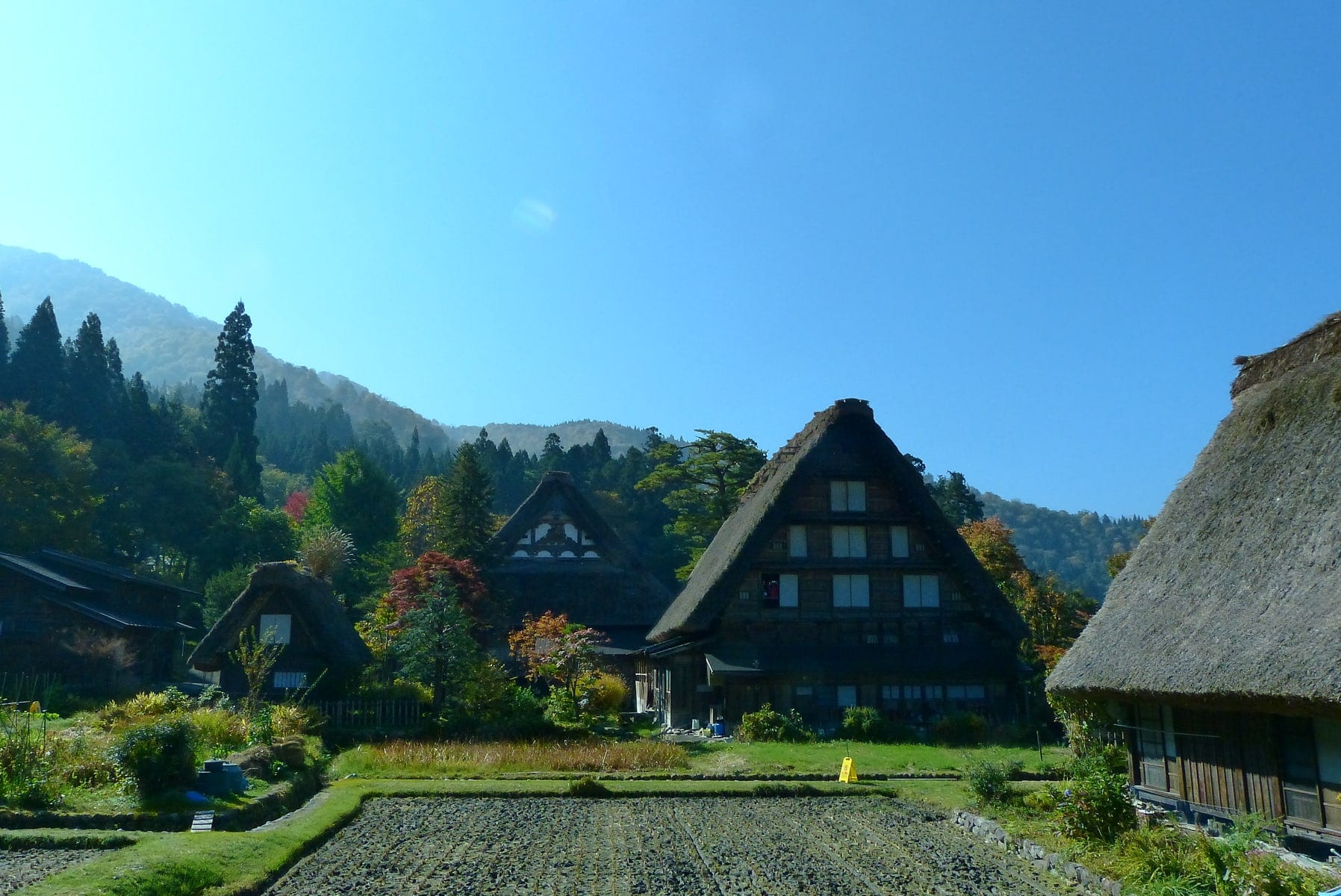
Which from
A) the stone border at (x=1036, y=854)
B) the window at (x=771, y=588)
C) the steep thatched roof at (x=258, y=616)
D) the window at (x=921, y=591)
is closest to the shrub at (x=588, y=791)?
the stone border at (x=1036, y=854)

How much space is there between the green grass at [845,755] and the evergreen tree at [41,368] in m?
61.0

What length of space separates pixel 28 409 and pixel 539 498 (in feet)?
136

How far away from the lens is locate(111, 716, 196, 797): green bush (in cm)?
1523

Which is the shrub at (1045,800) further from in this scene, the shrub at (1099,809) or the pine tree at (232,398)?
the pine tree at (232,398)

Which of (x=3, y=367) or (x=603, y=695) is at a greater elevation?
(x=3, y=367)

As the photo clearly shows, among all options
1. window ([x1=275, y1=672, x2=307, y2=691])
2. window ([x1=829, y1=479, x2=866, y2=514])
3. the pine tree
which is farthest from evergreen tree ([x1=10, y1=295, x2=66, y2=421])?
window ([x1=829, y1=479, x2=866, y2=514])

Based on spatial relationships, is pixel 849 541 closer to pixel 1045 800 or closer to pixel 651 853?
pixel 1045 800

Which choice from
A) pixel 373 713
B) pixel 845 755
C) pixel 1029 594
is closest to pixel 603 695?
pixel 373 713

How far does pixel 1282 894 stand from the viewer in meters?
9.45

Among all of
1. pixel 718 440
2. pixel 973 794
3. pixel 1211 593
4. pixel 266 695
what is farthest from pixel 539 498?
pixel 1211 593

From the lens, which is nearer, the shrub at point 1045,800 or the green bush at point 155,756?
the green bush at point 155,756

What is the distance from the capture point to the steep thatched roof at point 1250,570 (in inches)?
495

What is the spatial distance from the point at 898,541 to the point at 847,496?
2365 millimetres

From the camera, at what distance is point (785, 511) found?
3356 centimetres
